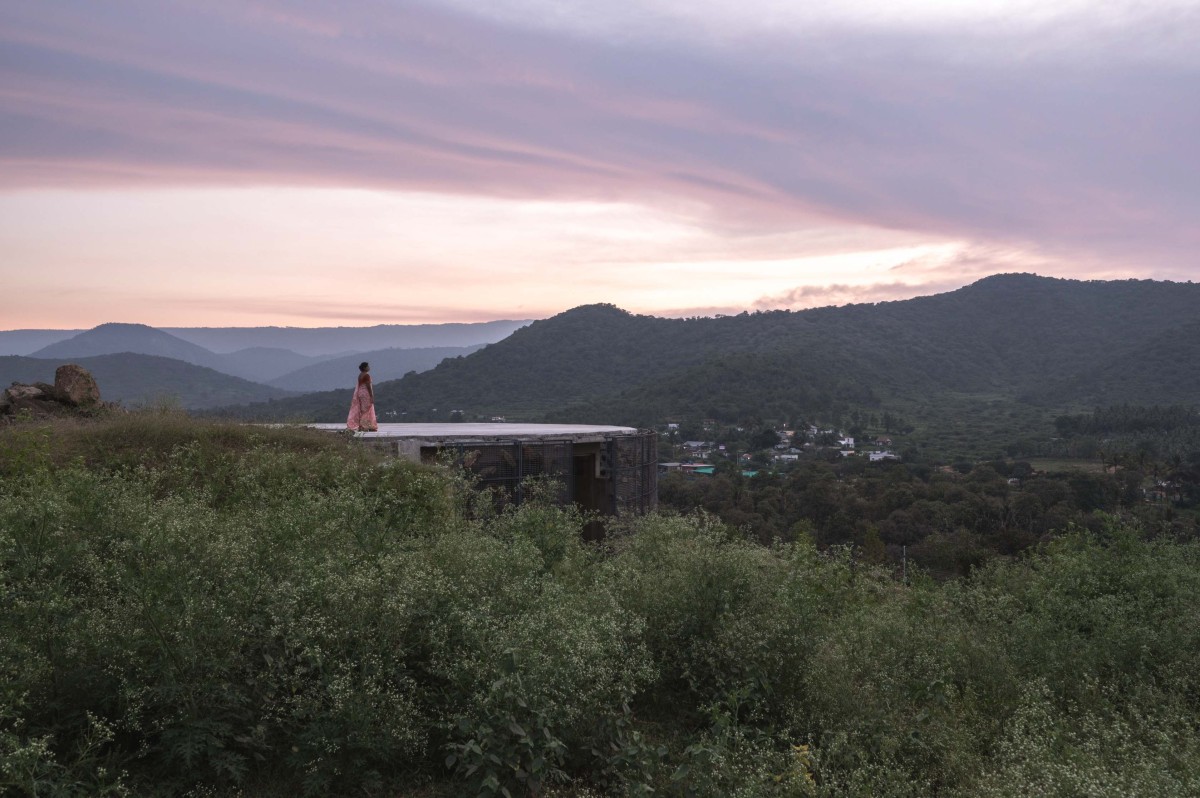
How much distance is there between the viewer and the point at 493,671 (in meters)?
5.45

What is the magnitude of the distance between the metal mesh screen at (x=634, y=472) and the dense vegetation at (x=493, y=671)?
24.0ft

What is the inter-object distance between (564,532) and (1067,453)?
233 ft

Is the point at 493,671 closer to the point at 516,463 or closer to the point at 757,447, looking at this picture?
the point at 516,463

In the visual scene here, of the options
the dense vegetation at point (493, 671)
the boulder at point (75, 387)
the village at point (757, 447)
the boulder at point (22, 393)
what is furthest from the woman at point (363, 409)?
the village at point (757, 447)

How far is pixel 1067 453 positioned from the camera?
6881cm

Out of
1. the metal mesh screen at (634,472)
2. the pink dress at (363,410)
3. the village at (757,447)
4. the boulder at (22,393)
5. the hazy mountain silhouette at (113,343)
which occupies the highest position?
the hazy mountain silhouette at (113,343)

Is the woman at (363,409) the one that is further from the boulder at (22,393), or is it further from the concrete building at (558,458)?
the boulder at (22,393)

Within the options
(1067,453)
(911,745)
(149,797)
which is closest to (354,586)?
(149,797)

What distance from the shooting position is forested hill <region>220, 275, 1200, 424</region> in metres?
84.9

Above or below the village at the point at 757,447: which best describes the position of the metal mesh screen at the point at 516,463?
above

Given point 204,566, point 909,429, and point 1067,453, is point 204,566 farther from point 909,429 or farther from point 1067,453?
point 909,429

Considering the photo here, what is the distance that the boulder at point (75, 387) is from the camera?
13.6m

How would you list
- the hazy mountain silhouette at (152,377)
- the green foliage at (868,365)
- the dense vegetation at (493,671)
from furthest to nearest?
1. the green foliage at (868,365)
2. the hazy mountain silhouette at (152,377)
3. the dense vegetation at (493,671)

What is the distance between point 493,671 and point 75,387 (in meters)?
11.7
